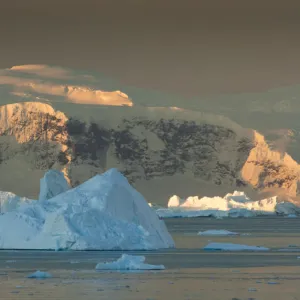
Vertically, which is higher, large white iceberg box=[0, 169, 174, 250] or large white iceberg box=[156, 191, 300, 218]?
large white iceberg box=[0, 169, 174, 250]

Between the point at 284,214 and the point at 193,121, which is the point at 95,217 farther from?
the point at 193,121

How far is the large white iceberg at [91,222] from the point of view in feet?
Answer: 140

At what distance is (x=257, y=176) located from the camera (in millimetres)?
171500

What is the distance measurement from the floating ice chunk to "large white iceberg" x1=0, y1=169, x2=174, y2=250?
12894 millimetres

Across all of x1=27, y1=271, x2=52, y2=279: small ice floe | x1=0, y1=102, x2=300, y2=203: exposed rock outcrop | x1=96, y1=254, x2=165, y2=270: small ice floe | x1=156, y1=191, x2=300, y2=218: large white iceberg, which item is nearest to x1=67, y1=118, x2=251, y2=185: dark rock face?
x1=0, y1=102, x2=300, y2=203: exposed rock outcrop

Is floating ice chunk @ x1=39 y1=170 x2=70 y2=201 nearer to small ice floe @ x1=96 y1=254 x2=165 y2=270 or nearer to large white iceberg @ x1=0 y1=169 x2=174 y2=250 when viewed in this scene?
large white iceberg @ x1=0 y1=169 x2=174 y2=250

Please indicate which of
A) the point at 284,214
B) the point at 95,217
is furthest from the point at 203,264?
the point at 284,214

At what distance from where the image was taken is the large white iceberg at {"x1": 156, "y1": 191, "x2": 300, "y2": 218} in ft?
383

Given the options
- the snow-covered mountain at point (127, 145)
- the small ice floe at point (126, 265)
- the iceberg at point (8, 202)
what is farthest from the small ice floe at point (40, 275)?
the snow-covered mountain at point (127, 145)

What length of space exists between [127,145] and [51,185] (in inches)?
4844

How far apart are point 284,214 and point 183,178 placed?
58811 mm

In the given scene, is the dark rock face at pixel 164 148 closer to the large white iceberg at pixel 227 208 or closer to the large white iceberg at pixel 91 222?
the large white iceberg at pixel 227 208

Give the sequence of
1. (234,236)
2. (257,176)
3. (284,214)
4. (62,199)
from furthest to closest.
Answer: (257,176) < (284,214) < (234,236) < (62,199)

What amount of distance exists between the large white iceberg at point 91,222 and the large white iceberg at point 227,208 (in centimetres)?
6992
